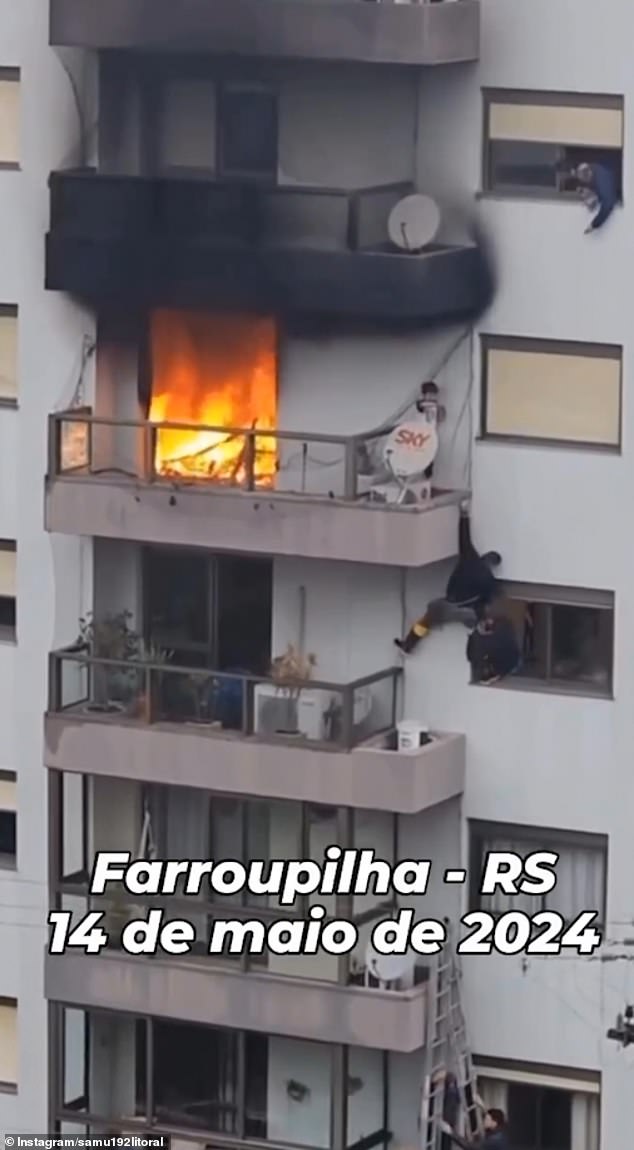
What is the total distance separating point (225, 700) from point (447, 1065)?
3.89m

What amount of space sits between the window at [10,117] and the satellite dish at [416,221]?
3931mm

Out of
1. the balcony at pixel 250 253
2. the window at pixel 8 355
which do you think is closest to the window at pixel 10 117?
the balcony at pixel 250 253

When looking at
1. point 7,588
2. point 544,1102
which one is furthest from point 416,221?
point 544,1102

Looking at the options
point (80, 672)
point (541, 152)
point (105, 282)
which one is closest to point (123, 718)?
point (80, 672)

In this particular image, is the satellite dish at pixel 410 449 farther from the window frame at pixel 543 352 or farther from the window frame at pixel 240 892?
the window frame at pixel 240 892

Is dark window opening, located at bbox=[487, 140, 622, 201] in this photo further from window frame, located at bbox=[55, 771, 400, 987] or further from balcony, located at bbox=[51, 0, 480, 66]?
window frame, located at bbox=[55, 771, 400, 987]

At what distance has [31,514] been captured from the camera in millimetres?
39094

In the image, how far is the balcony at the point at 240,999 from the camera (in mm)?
37625

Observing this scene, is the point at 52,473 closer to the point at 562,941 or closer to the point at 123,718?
the point at 123,718

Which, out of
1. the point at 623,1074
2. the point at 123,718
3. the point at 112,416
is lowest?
the point at 623,1074

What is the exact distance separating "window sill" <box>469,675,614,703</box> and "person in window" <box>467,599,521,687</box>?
90mm

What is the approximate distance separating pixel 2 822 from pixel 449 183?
7769 mm

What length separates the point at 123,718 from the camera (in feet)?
126

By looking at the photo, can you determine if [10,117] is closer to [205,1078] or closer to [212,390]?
[212,390]
